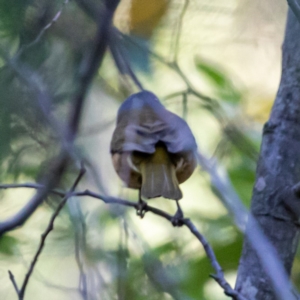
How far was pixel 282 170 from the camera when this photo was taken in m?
2.01

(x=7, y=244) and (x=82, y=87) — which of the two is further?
(x=7, y=244)

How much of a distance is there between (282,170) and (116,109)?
737 mm

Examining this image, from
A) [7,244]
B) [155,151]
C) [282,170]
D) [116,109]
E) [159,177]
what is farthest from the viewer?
[155,151]

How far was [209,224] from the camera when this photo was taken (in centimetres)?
182

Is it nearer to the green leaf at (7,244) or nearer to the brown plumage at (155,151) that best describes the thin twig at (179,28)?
the brown plumage at (155,151)

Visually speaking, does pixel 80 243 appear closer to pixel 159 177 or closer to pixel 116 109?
pixel 116 109

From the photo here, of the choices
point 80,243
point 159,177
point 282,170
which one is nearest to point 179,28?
point 80,243

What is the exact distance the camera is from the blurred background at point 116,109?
4.46 feet

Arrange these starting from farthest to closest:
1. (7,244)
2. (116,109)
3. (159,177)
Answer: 1. (159,177)
2. (7,244)
3. (116,109)

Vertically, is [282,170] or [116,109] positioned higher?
[116,109]

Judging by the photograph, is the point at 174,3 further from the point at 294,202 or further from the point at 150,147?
the point at 150,147

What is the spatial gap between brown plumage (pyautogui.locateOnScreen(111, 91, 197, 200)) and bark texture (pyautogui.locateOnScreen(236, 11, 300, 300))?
0.87 feet

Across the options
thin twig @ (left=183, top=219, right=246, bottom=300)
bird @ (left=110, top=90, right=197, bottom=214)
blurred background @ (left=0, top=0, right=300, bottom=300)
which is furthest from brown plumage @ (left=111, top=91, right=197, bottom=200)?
thin twig @ (left=183, top=219, right=246, bottom=300)

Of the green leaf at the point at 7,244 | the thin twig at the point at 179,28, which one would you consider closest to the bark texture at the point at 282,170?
the thin twig at the point at 179,28
